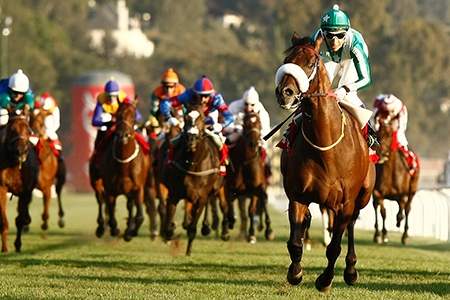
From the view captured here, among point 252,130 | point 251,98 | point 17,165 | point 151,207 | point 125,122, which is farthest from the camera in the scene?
point 151,207

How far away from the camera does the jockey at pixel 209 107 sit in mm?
12961

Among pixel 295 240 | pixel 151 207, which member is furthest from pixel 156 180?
pixel 295 240

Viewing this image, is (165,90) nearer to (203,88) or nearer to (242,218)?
(242,218)

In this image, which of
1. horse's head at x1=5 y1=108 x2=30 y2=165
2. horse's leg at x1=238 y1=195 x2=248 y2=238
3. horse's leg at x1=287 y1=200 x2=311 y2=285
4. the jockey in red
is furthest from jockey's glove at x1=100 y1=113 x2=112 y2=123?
horse's leg at x1=287 y1=200 x2=311 y2=285

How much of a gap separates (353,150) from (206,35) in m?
76.8

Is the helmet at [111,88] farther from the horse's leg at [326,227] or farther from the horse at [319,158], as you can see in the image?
the horse at [319,158]

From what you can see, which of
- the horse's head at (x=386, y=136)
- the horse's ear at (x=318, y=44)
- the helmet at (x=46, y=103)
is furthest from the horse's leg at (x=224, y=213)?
the horse's ear at (x=318, y=44)

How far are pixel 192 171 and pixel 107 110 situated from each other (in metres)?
3.03

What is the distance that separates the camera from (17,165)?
42.0 feet

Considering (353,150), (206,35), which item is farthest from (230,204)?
(206,35)

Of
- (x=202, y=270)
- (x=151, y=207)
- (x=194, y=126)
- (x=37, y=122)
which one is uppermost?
(x=37, y=122)

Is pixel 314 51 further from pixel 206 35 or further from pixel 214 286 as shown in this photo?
pixel 206 35

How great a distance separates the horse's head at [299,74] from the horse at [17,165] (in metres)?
5.05

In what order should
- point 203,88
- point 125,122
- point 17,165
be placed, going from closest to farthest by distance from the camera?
point 17,165, point 203,88, point 125,122
